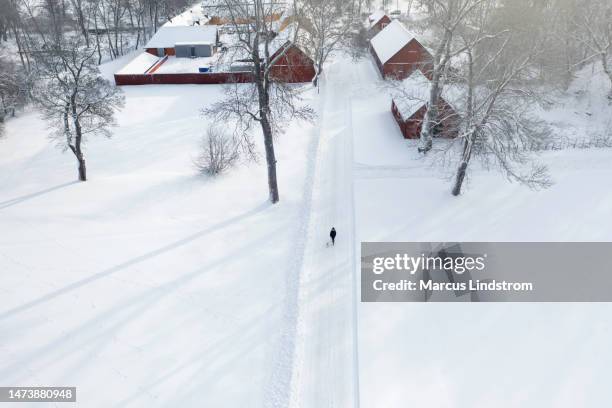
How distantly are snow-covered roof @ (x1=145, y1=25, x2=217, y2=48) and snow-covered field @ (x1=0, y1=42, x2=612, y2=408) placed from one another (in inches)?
936

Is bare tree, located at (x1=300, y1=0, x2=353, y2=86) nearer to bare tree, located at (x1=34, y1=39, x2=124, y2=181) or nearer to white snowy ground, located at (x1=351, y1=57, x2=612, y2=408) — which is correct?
bare tree, located at (x1=34, y1=39, x2=124, y2=181)

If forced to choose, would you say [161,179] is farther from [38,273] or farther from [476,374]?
[476,374]

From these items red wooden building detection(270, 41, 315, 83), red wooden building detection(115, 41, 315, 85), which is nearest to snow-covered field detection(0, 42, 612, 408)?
red wooden building detection(270, 41, 315, 83)

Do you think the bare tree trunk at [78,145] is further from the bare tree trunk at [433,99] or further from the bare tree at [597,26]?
the bare tree at [597,26]

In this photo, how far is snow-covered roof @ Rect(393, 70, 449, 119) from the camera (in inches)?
919

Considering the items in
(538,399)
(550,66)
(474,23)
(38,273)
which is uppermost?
(474,23)

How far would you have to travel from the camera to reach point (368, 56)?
140ft

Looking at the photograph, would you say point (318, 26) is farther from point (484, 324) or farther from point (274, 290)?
point (484, 324)

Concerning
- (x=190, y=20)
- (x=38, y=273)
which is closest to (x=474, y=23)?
(x=38, y=273)

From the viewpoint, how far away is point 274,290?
1348cm

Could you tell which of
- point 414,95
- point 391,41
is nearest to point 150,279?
point 414,95

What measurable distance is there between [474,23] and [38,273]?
70.5 ft

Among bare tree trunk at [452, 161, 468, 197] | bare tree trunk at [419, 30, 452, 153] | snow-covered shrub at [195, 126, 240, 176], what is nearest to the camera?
bare tree trunk at [452, 161, 468, 197]

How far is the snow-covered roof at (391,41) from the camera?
113ft
